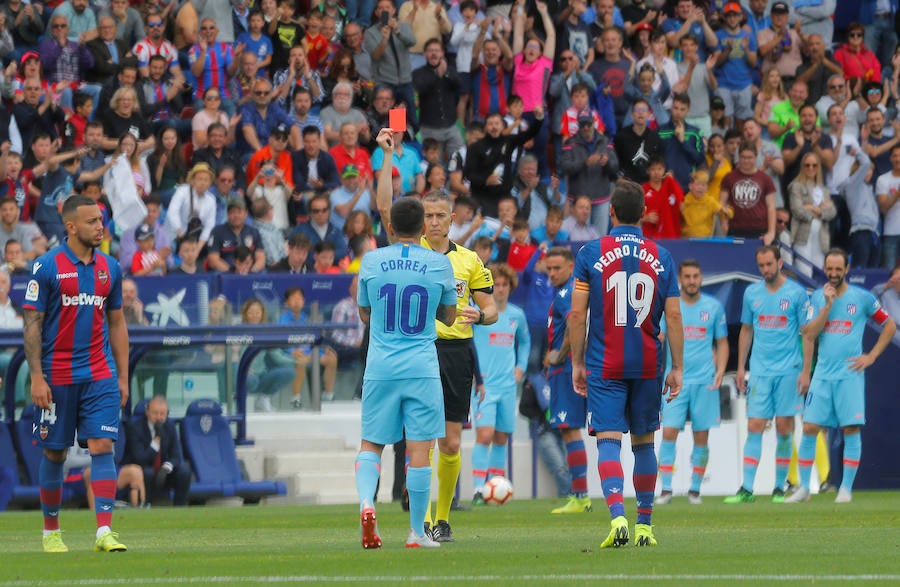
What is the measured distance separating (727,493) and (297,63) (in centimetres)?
821

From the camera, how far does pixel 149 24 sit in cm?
2341

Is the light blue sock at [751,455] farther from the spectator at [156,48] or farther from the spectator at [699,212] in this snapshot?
the spectator at [156,48]

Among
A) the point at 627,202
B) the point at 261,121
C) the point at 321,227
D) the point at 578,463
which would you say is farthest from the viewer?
the point at 261,121

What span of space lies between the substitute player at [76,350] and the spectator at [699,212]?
13.8 m

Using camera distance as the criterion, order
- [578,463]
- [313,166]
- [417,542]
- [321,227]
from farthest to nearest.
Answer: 1. [313,166]
2. [321,227]
3. [578,463]
4. [417,542]

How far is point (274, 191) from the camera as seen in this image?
72.8 feet

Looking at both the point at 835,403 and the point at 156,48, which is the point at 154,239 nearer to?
the point at 156,48

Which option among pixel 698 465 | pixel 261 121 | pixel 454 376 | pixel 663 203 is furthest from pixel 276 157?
pixel 454 376

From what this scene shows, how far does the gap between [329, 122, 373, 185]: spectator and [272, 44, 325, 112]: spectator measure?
0.94 meters

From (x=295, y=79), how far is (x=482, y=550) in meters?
14.4

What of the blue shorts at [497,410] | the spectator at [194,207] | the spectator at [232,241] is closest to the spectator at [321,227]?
the spectator at [232,241]

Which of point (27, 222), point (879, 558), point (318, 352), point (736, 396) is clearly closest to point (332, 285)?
point (318, 352)

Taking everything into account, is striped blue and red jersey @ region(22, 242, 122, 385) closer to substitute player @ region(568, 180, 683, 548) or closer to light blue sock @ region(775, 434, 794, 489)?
substitute player @ region(568, 180, 683, 548)

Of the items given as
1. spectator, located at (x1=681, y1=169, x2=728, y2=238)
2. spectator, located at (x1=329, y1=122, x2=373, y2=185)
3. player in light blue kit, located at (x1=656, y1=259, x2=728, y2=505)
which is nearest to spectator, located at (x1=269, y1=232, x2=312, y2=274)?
spectator, located at (x1=329, y1=122, x2=373, y2=185)
